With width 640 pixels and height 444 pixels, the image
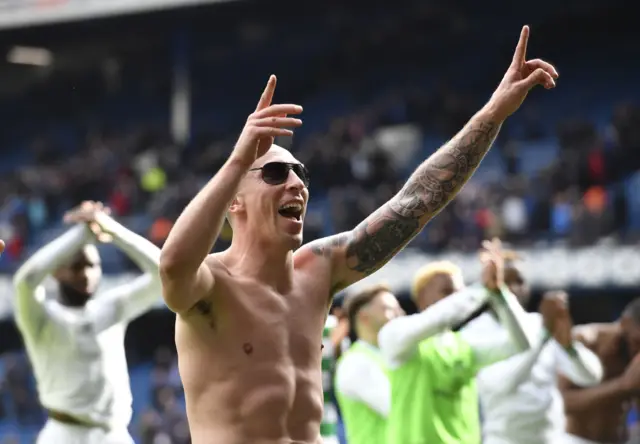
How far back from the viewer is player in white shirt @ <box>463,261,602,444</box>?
8250mm

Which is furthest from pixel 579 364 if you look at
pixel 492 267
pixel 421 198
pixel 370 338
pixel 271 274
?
pixel 271 274

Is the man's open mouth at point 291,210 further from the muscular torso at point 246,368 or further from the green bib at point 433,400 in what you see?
the green bib at point 433,400

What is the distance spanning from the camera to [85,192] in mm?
21609

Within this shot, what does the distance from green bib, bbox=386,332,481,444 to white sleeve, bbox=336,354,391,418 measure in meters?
0.11

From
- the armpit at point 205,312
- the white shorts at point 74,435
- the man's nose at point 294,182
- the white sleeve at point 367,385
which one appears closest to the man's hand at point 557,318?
the white sleeve at point 367,385

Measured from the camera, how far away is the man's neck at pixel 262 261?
14.4 ft

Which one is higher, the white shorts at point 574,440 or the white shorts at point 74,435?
the white shorts at point 74,435

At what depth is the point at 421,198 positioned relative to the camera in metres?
4.58

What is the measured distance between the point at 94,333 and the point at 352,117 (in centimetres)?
1417

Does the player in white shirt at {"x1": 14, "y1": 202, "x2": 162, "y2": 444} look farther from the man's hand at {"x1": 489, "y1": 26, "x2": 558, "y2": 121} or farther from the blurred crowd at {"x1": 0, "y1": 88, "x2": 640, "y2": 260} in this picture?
the blurred crowd at {"x1": 0, "y1": 88, "x2": 640, "y2": 260}

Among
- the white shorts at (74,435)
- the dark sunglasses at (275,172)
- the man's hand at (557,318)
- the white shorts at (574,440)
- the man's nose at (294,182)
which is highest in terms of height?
the dark sunglasses at (275,172)

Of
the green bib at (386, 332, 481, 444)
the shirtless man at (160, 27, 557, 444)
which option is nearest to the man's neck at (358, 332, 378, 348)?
the green bib at (386, 332, 481, 444)

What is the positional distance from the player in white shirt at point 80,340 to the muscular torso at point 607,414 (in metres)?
3.10

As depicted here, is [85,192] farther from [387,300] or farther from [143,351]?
[387,300]
